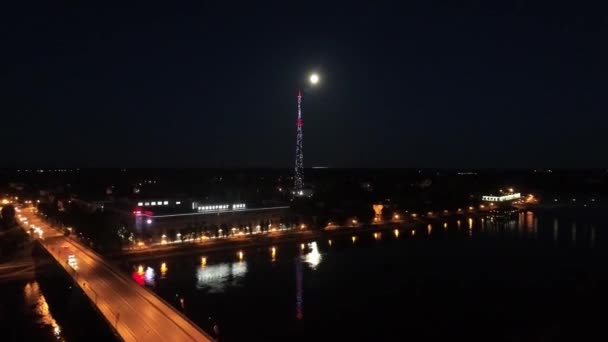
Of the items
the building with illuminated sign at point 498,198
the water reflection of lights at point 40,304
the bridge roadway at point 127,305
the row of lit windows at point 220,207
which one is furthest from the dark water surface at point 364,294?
the building with illuminated sign at point 498,198

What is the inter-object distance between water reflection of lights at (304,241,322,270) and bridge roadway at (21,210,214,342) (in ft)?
16.7

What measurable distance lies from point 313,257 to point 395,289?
11.6ft

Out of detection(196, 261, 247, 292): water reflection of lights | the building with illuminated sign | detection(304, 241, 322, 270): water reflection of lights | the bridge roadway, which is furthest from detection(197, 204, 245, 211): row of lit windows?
the building with illuminated sign

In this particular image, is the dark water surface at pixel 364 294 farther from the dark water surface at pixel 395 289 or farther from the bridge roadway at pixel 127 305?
the bridge roadway at pixel 127 305

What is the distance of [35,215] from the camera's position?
761 inches

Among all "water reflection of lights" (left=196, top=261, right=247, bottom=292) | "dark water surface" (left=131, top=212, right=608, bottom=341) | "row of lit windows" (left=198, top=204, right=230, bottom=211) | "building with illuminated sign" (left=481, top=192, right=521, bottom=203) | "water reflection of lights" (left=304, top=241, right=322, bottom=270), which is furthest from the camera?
"building with illuminated sign" (left=481, top=192, right=521, bottom=203)

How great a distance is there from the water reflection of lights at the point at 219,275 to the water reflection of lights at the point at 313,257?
1.76 m

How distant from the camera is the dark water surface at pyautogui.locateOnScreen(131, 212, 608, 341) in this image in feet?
25.7

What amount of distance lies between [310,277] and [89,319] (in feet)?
17.0

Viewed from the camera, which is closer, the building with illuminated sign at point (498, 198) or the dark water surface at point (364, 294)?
the dark water surface at point (364, 294)

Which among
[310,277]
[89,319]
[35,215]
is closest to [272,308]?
[310,277]

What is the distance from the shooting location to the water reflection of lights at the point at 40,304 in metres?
8.03

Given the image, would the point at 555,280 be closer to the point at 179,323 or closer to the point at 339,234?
the point at 339,234

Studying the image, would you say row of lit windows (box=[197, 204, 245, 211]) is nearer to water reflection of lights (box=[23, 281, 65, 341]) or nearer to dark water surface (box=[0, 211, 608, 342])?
dark water surface (box=[0, 211, 608, 342])
